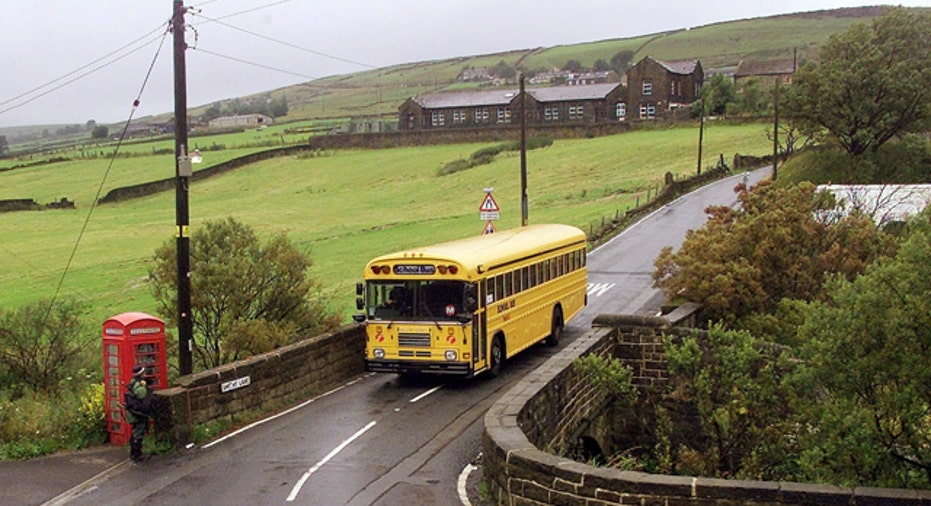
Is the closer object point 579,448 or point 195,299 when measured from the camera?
point 579,448

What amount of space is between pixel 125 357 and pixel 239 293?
5443mm

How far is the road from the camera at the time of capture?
12359 mm

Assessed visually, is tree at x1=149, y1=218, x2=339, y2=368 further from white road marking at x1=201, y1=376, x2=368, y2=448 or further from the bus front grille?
the bus front grille

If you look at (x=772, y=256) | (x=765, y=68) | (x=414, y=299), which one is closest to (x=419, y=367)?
(x=414, y=299)

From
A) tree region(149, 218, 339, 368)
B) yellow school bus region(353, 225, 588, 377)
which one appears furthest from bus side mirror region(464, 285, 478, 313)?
tree region(149, 218, 339, 368)

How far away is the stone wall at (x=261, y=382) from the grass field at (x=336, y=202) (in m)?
7.56

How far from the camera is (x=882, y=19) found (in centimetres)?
4588

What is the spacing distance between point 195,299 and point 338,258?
2001cm

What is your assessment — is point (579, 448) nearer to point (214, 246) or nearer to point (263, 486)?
point (263, 486)

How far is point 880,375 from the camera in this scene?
10258mm

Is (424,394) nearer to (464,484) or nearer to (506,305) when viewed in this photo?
(506,305)

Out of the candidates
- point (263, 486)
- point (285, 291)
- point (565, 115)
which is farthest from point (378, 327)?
point (565, 115)

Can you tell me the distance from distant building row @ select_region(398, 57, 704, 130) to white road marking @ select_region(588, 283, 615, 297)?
69.8 meters

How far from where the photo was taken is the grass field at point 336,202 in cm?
3950
